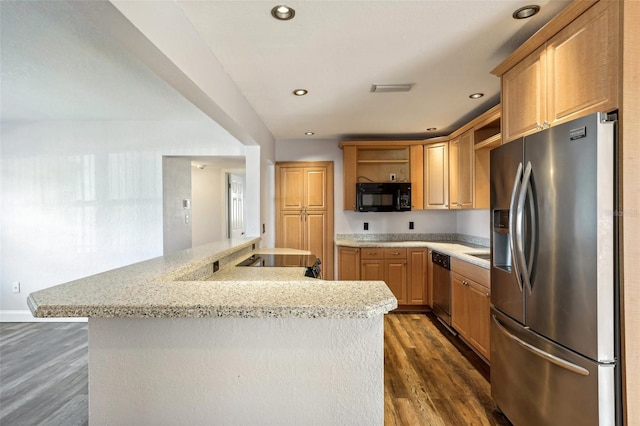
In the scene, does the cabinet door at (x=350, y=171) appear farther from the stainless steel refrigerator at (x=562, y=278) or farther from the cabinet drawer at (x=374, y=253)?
the stainless steel refrigerator at (x=562, y=278)

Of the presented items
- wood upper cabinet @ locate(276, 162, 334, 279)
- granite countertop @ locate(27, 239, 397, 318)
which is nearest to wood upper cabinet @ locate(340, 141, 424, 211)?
wood upper cabinet @ locate(276, 162, 334, 279)

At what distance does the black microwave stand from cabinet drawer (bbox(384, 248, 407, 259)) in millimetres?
564

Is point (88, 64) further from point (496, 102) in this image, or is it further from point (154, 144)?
point (496, 102)

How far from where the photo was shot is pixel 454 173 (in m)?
3.90

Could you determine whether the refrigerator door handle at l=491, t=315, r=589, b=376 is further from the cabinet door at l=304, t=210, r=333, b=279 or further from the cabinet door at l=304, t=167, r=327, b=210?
the cabinet door at l=304, t=167, r=327, b=210

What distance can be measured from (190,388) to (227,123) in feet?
6.74

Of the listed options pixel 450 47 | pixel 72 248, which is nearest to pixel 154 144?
pixel 72 248

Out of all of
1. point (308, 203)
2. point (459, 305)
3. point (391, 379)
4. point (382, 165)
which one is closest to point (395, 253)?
point (459, 305)

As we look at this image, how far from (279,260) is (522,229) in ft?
6.03

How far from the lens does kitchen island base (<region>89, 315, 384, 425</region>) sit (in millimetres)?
1081

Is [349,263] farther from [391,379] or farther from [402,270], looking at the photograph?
[391,379]

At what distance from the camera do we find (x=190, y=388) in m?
1.08

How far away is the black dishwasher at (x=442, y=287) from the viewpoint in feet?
11.1

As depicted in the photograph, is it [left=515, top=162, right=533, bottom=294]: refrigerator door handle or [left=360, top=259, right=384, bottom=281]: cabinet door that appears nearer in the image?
[left=515, top=162, right=533, bottom=294]: refrigerator door handle
